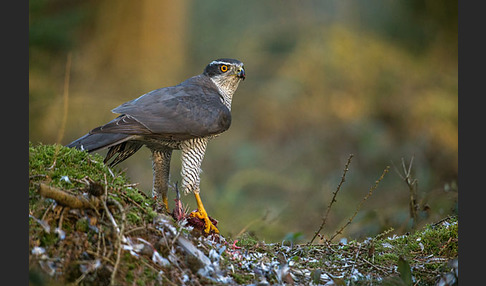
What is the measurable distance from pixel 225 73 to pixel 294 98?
5.96m

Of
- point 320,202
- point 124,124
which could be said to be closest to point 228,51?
point 320,202

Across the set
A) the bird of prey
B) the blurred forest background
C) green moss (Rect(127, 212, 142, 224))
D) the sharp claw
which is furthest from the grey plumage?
the blurred forest background

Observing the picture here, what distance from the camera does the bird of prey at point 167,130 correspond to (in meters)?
4.79

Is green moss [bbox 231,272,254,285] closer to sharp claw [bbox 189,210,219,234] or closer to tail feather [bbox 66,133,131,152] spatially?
sharp claw [bbox 189,210,219,234]

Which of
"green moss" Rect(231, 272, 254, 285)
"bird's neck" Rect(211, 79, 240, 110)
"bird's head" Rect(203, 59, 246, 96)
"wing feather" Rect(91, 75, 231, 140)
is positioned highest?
"bird's head" Rect(203, 59, 246, 96)

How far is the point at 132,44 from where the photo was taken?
10258 mm

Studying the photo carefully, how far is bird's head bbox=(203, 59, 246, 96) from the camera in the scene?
6286 mm

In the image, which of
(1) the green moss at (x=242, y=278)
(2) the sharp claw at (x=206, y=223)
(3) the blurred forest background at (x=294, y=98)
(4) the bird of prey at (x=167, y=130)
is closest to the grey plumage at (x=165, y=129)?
(4) the bird of prey at (x=167, y=130)

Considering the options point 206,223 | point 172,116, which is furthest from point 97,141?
point 206,223

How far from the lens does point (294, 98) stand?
12102 mm

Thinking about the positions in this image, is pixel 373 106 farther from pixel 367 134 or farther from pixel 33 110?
pixel 33 110

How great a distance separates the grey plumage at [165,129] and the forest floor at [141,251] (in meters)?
0.86

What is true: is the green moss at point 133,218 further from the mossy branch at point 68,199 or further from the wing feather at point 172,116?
the wing feather at point 172,116

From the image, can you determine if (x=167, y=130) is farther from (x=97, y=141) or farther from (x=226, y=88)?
(x=226, y=88)
